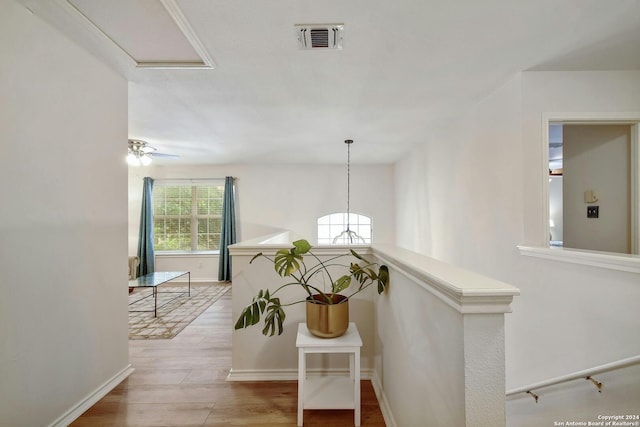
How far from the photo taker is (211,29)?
173 cm

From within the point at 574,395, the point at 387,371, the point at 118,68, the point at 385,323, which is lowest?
the point at 387,371

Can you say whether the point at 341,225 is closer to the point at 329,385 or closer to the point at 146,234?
the point at 146,234

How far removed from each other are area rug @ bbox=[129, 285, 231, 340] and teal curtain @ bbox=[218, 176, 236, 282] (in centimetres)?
43

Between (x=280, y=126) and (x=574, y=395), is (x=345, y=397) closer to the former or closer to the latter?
(x=574, y=395)

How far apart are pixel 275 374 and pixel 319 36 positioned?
244 cm

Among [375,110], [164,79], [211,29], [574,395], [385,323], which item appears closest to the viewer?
[574,395]

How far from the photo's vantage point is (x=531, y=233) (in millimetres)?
2271

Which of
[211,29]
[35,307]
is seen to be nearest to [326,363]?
[35,307]

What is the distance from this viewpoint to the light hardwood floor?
1764mm

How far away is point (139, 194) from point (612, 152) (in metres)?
7.45

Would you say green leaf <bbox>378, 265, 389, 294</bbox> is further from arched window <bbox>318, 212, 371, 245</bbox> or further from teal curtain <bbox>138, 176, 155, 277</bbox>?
teal curtain <bbox>138, 176, 155, 277</bbox>

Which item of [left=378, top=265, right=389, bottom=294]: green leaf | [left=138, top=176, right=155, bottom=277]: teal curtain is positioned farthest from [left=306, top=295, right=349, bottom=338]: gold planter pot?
[left=138, top=176, right=155, bottom=277]: teal curtain

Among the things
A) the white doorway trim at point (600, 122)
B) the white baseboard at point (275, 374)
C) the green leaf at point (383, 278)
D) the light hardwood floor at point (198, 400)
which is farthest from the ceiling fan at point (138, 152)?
the white doorway trim at point (600, 122)

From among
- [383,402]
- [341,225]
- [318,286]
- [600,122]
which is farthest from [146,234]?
[600,122]
